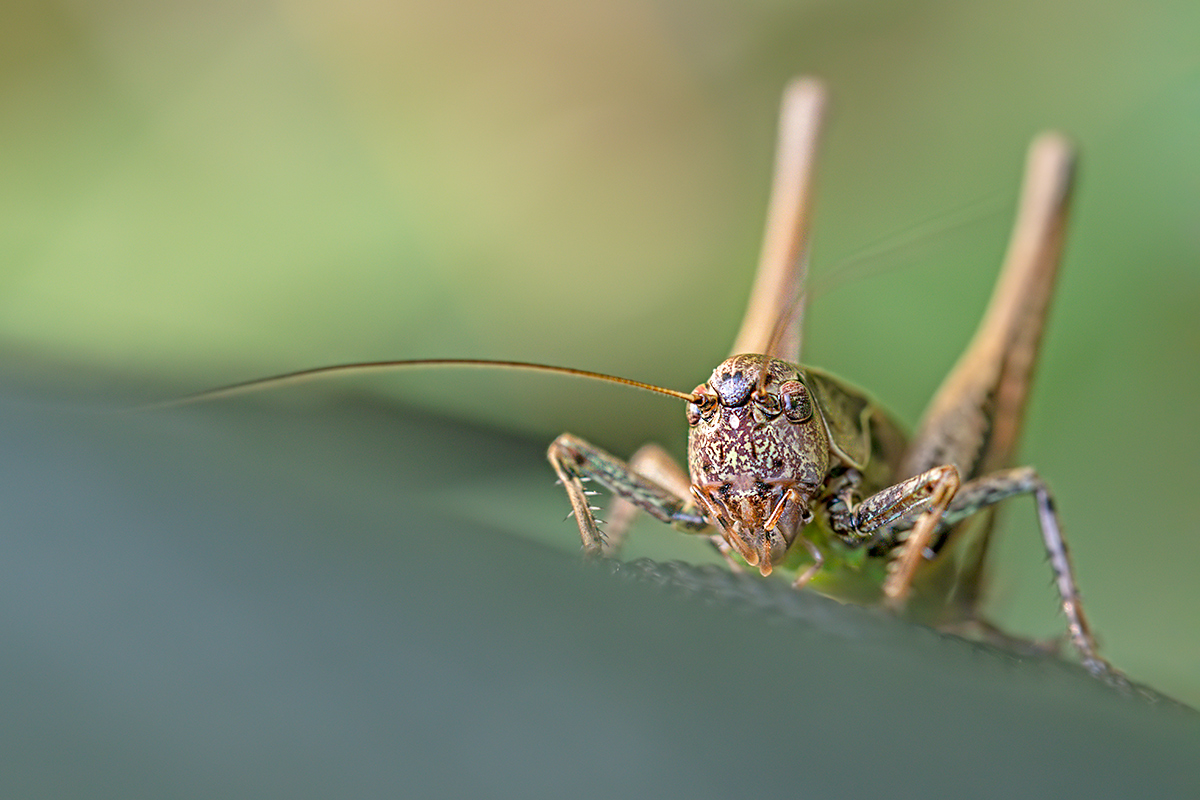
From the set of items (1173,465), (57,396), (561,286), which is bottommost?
(57,396)

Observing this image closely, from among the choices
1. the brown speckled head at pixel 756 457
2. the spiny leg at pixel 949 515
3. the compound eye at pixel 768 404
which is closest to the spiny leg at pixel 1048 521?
the spiny leg at pixel 949 515

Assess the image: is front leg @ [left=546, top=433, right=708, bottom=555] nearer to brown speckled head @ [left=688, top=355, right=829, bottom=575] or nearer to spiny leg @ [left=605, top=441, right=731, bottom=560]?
spiny leg @ [left=605, top=441, right=731, bottom=560]

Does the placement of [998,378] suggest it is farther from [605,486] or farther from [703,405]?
[605,486]

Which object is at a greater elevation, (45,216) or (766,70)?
(766,70)

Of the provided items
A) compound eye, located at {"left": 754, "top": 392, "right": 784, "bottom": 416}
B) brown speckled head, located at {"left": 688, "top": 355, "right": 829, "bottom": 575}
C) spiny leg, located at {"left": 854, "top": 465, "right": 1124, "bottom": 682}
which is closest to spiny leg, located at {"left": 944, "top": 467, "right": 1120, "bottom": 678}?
spiny leg, located at {"left": 854, "top": 465, "right": 1124, "bottom": 682}

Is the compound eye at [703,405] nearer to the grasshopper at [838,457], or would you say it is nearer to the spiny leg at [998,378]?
the grasshopper at [838,457]

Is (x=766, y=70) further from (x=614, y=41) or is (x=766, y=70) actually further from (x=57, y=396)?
(x=57, y=396)

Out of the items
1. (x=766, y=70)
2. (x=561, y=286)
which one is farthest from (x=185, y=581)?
(x=766, y=70)

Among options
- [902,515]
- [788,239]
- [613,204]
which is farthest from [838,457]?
[613,204]
